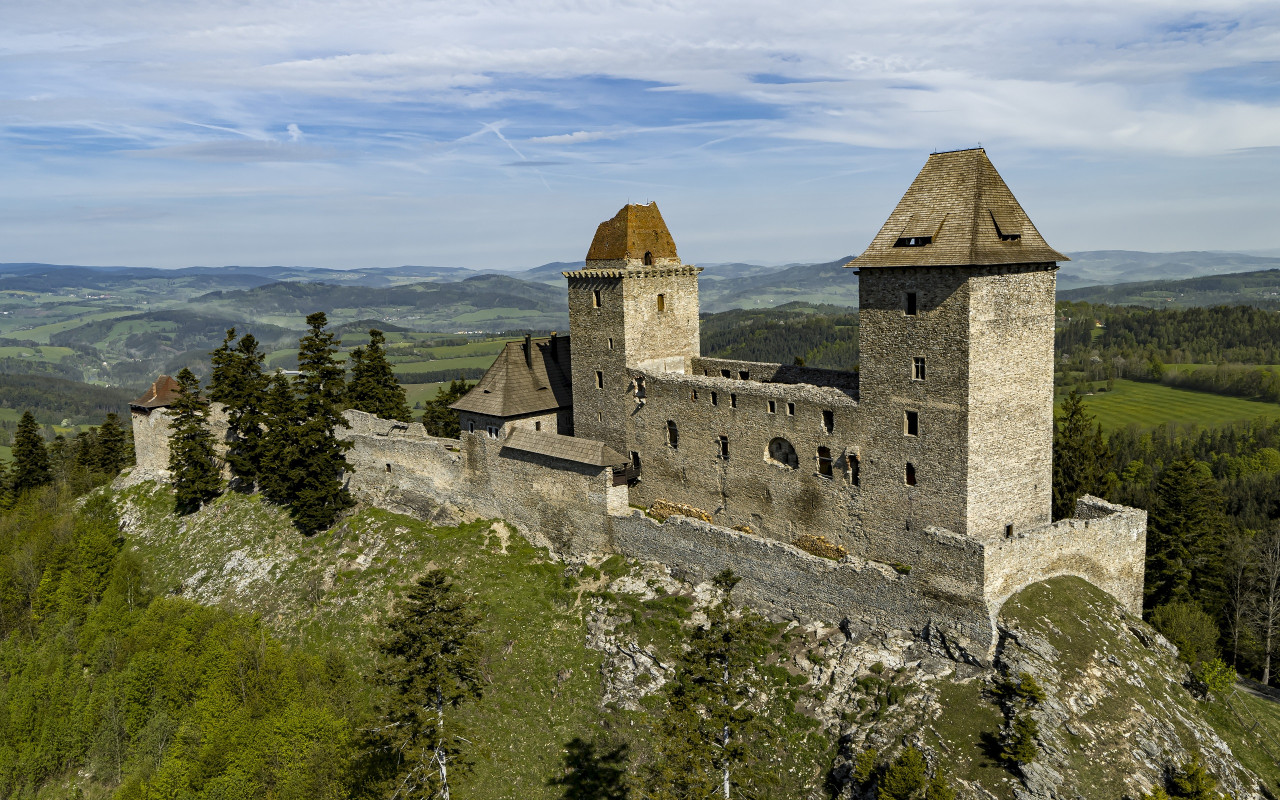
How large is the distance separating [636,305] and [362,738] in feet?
72.8

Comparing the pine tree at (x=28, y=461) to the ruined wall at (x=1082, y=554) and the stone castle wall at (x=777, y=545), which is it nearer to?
the stone castle wall at (x=777, y=545)

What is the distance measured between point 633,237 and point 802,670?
2135cm

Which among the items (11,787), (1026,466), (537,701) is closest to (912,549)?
(1026,466)

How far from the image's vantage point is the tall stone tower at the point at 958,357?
29.8 m

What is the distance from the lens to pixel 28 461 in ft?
238

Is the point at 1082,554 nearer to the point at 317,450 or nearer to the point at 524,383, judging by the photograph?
the point at 524,383

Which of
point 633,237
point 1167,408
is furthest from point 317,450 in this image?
point 1167,408

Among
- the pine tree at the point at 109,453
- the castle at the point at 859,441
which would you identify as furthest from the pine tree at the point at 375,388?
the pine tree at the point at 109,453

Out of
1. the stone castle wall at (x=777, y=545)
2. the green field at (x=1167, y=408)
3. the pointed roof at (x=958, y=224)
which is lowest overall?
the green field at (x=1167, y=408)

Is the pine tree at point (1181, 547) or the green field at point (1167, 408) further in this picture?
the green field at point (1167, 408)

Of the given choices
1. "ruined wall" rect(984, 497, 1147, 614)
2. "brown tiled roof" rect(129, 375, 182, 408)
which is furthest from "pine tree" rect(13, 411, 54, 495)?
"ruined wall" rect(984, 497, 1147, 614)

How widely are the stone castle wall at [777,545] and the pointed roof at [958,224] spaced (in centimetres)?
954

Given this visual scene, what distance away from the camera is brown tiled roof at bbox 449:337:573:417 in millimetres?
44844

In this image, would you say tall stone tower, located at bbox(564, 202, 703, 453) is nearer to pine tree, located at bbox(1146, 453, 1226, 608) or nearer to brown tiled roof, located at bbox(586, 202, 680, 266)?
brown tiled roof, located at bbox(586, 202, 680, 266)
